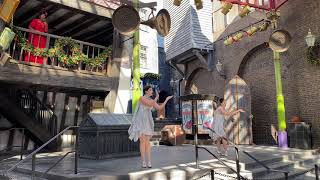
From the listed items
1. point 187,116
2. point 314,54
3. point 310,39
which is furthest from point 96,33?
point 314,54

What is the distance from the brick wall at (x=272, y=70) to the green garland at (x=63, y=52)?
8.10m

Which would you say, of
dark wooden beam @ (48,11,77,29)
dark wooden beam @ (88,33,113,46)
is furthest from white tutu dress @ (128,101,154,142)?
dark wooden beam @ (88,33,113,46)

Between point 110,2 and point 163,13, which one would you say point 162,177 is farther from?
point 110,2

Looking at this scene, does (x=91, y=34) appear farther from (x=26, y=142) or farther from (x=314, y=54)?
(x=314, y=54)

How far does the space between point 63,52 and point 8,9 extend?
7.83 feet

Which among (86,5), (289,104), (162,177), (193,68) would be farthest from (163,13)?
(193,68)

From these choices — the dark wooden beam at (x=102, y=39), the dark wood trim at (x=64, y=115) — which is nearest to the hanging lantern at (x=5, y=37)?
the dark wooden beam at (x=102, y=39)

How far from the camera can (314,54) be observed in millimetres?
12023

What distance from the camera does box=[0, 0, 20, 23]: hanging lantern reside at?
837 cm

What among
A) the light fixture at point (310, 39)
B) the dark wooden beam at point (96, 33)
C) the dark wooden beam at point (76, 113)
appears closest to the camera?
the light fixture at point (310, 39)

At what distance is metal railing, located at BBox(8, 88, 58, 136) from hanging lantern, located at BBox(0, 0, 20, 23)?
3989 millimetres

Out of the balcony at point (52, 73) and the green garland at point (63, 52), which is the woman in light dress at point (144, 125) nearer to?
the balcony at point (52, 73)

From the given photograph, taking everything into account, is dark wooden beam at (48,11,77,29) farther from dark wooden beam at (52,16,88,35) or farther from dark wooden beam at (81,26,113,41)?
dark wooden beam at (81,26,113,41)

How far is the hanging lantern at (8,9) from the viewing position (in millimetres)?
8367
